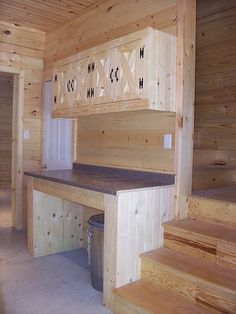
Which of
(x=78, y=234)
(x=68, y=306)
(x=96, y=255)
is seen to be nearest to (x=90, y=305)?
(x=68, y=306)

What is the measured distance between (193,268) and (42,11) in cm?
311

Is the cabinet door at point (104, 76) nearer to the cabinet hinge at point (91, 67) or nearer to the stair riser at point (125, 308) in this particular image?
the cabinet hinge at point (91, 67)

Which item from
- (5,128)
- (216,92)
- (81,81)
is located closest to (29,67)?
(81,81)

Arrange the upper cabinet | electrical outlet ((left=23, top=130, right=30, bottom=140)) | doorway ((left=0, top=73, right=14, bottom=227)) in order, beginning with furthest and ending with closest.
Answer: doorway ((left=0, top=73, right=14, bottom=227))
electrical outlet ((left=23, top=130, right=30, bottom=140))
the upper cabinet

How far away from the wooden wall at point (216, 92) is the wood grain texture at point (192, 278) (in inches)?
47.4

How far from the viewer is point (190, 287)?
1.98m

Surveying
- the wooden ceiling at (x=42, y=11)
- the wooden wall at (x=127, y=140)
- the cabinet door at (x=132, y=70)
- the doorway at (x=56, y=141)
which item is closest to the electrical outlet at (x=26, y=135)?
the doorway at (x=56, y=141)

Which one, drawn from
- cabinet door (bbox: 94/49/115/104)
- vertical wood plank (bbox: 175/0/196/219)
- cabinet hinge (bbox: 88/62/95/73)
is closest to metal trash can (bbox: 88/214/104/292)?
vertical wood plank (bbox: 175/0/196/219)

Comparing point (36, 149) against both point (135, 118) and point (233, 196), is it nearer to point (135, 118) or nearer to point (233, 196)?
point (135, 118)

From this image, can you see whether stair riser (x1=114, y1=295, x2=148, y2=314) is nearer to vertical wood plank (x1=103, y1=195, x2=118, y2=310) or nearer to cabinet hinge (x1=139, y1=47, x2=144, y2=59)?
vertical wood plank (x1=103, y1=195, x2=118, y2=310)

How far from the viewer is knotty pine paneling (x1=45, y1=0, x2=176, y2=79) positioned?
2576 mm

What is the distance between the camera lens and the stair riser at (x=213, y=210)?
2.34 metres

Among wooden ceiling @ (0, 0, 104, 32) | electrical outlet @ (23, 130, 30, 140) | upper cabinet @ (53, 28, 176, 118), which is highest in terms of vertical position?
wooden ceiling @ (0, 0, 104, 32)

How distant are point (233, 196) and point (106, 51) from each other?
160 cm
